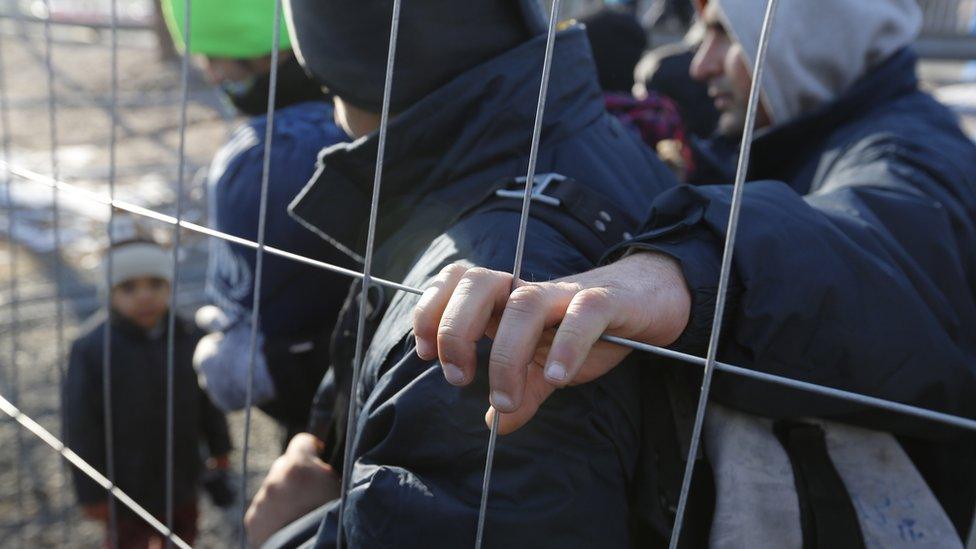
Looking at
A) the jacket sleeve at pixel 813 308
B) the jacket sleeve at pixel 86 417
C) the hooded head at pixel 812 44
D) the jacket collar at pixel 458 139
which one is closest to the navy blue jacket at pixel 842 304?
the jacket sleeve at pixel 813 308

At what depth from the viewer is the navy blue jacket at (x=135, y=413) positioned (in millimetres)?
2973

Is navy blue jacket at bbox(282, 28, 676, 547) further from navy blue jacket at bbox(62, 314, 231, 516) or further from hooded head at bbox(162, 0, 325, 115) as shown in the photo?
navy blue jacket at bbox(62, 314, 231, 516)

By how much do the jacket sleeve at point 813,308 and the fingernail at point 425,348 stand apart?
0.28m

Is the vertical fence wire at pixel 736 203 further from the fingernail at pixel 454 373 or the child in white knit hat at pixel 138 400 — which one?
the child in white knit hat at pixel 138 400

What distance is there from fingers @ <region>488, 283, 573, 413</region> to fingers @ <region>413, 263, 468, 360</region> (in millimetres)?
78

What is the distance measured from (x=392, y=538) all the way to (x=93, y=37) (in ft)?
52.9

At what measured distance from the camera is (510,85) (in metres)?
1.36

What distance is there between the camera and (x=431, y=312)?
3.01 ft

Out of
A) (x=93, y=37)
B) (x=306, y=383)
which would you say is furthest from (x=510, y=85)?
(x=93, y=37)

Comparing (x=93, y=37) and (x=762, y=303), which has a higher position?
(x=762, y=303)

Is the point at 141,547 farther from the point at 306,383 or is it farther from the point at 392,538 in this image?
the point at 392,538

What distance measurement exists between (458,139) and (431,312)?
53 cm

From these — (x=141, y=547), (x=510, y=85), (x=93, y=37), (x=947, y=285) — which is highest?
(x=510, y=85)

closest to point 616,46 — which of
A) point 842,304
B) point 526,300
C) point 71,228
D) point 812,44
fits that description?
point 812,44
